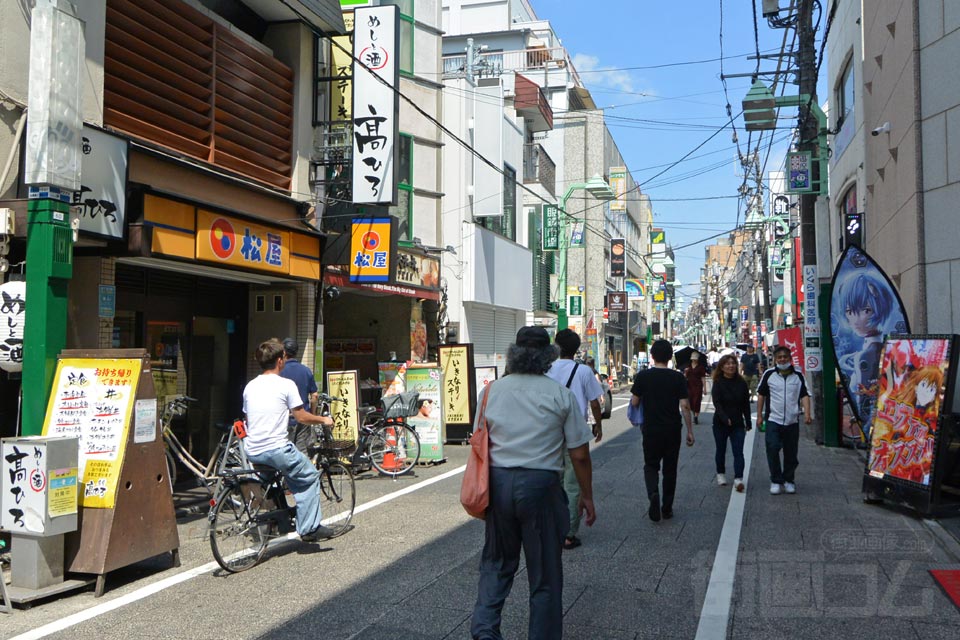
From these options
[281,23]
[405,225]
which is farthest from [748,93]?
[281,23]

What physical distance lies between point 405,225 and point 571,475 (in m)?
11.9

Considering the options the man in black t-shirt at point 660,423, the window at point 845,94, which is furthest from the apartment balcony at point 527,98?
the man in black t-shirt at point 660,423

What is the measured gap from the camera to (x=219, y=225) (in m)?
10.3

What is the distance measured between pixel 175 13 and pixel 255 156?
2184 millimetres

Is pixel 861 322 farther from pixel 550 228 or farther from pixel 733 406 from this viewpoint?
pixel 550 228

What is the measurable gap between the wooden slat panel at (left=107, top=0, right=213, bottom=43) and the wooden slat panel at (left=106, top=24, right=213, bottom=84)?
0.29 metres

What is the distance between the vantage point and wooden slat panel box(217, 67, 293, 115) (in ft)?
36.6

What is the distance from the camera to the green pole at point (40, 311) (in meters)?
6.44

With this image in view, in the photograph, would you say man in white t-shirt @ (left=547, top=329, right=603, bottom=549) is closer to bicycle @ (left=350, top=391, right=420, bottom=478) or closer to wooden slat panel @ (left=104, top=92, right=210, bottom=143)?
bicycle @ (left=350, top=391, right=420, bottom=478)

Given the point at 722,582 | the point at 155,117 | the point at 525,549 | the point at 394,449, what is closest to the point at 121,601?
the point at 525,549

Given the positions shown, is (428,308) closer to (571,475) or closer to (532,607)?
(571,475)

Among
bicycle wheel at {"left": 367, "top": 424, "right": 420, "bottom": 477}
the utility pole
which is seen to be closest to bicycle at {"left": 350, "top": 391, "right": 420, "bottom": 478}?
bicycle wheel at {"left": 367, "top": 424, "right": 420, "bottom": 477}

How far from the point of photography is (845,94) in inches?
769

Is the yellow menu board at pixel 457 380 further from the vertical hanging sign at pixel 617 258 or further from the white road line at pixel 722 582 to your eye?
the vertical hanging sign at pixel 617 258
